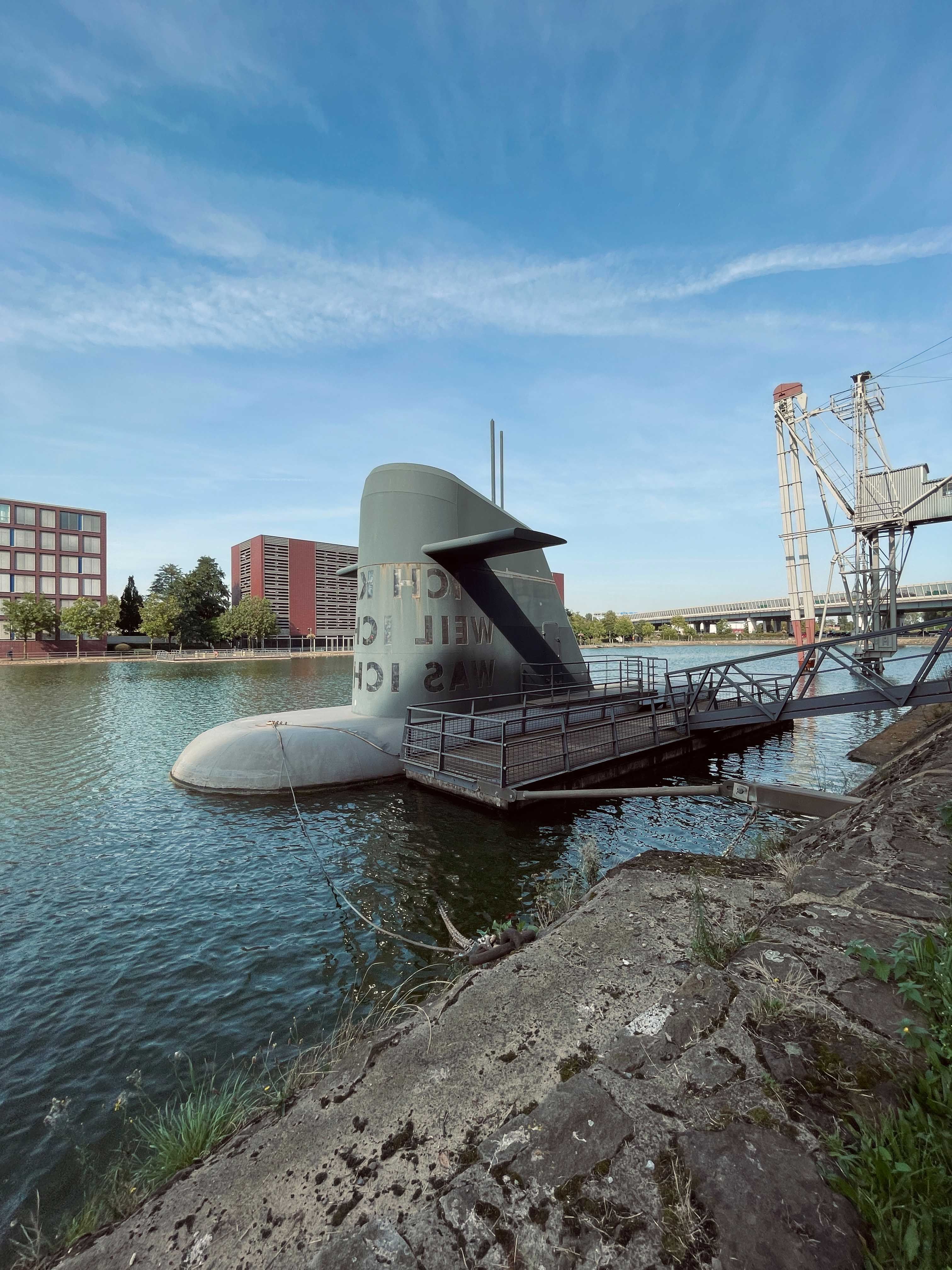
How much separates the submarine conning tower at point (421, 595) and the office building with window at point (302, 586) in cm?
8629

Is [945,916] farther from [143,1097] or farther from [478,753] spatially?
[478,753]

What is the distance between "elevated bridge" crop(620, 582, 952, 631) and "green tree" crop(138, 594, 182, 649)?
84.9m

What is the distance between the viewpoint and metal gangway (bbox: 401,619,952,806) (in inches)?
522

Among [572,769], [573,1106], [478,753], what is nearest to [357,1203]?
[573,1106]

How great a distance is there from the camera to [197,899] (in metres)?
Result: 9.38

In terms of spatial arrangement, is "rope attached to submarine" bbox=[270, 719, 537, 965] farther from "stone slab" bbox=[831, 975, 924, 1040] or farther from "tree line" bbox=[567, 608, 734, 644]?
"tree line" bbox=[567, 608, 734, 644]

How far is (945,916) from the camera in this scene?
3.58m

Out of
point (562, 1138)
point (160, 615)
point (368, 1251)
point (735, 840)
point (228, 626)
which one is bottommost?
point (735, 840)

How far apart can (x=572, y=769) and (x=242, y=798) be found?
27.8 ft

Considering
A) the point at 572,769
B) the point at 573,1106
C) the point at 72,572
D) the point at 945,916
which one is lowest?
the point at 572,769

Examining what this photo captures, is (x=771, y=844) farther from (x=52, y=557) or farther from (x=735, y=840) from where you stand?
(x=52, y=557)

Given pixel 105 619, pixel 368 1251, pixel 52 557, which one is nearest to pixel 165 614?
pixel 105 619

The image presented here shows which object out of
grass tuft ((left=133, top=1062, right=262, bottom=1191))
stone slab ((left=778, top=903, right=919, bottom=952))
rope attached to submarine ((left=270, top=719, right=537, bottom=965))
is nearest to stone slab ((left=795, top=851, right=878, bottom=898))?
stone slab ((left=778, top=903, right=919, bottom=952))

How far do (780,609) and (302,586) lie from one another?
304ft
